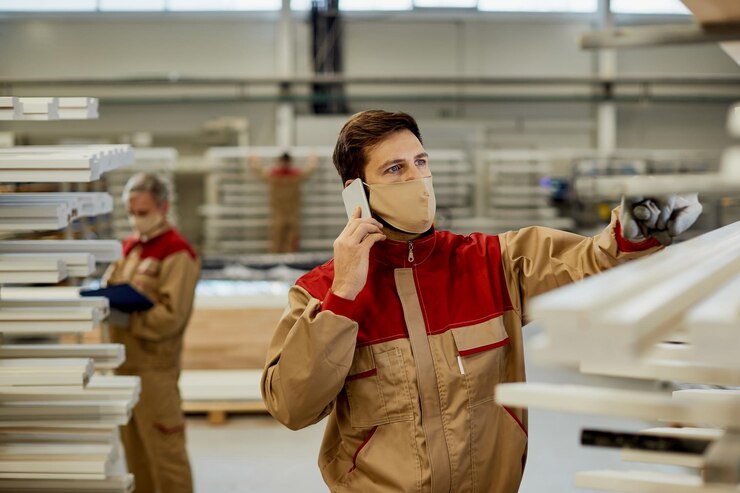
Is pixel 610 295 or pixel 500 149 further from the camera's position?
pixel 500 149

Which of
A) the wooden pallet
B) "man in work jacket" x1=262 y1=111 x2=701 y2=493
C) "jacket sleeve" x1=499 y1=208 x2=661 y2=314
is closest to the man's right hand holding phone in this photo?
"man in work jacket" x1=262 y1=111 x2=701 y2=493

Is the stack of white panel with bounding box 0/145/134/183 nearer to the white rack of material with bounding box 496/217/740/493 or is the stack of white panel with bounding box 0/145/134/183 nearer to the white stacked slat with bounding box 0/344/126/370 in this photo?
the white stacked slat with bounding box 0/344/126/370

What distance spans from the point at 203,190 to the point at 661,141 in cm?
698

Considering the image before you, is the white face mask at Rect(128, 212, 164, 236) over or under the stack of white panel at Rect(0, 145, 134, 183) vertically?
under

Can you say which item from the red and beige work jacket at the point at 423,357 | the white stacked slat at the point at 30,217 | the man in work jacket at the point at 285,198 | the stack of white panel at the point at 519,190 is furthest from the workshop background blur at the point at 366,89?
the red and beige work jacket at the point at 423,357

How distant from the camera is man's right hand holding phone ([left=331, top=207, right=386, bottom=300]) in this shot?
7.16ft

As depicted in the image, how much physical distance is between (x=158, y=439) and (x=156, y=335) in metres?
0.56

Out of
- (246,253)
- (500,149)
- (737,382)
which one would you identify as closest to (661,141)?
(500,149)

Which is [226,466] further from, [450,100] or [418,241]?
[450,100]

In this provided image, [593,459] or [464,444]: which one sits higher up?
[464,444]

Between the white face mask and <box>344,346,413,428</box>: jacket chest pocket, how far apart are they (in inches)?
114

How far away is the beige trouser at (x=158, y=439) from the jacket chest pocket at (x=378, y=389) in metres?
2.73

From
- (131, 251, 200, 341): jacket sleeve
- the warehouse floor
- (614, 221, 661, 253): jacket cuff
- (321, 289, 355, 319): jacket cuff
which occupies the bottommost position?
the warehouse floor

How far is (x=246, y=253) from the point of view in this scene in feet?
40.1
